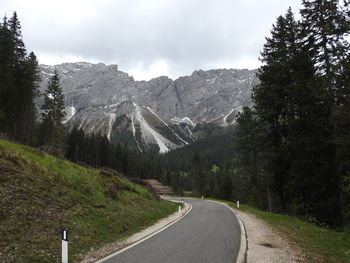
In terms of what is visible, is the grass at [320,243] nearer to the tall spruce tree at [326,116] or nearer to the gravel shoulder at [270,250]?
the gravel shoulder at [270,250]

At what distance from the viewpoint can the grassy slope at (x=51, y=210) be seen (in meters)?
8.40

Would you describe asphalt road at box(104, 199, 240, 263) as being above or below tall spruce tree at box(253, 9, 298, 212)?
below

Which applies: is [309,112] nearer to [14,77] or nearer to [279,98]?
[279,98]

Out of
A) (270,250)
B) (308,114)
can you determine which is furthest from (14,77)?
(270,250)

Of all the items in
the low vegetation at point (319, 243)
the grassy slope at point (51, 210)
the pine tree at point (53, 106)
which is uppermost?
the pine tree at point (53, 106)

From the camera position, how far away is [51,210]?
11336mm

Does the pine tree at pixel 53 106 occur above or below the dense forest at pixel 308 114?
above

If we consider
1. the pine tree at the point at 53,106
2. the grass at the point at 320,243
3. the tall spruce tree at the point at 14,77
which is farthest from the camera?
the pine tree at the point at 53,106

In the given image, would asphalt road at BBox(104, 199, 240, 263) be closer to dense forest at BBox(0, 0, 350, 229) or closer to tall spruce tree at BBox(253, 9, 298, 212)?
dense forest at BBox(0, 0, 350, 229)

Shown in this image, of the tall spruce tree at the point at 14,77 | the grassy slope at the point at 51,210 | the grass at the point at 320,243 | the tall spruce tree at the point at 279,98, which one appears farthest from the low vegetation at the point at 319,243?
the tall spruce tree at the point at 14,77

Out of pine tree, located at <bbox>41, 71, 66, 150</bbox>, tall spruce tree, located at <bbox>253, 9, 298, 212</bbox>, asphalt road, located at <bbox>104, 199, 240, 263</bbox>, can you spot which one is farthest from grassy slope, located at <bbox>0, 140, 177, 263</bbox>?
pine tree, located at <bbox>41, 71, 66, 150</bbox>

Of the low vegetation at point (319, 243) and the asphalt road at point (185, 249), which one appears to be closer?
the asphalt road at point (185, 249)

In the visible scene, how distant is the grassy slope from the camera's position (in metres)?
8.40

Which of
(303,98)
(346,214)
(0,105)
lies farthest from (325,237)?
(0,105)
